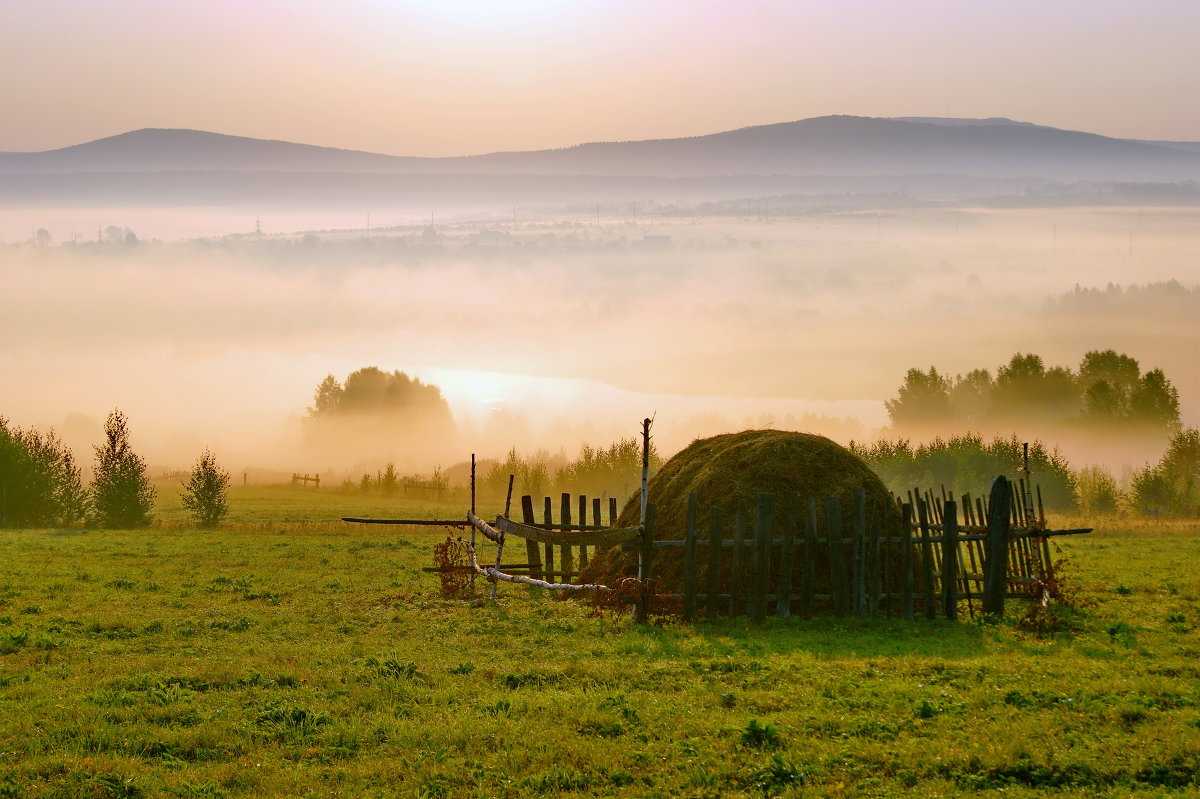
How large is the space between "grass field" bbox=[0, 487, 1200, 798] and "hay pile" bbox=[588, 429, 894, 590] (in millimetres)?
1936

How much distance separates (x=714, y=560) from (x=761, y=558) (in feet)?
3.35

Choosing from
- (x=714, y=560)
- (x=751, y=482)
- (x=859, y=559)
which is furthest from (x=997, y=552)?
(x=714, y=560)

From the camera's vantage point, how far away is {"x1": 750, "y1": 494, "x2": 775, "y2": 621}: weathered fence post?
19.9 metres

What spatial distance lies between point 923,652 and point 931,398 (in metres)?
143

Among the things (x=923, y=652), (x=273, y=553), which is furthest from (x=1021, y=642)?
(x=273, y=553)

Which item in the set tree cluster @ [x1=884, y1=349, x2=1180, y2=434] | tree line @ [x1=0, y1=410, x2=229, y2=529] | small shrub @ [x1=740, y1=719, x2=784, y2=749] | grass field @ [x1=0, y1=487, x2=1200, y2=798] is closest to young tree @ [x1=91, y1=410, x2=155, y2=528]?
tree line @ [x1=0, y1=410, x2=229, y2=529]

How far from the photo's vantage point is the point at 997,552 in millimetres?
21344

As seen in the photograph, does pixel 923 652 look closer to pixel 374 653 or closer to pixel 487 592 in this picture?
pixel 374 653

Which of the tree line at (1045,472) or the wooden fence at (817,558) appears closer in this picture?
the wooden fence at (817,558)

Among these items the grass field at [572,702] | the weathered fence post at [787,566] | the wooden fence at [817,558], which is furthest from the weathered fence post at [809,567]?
the grass field at [572,702]

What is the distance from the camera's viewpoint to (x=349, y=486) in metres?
110

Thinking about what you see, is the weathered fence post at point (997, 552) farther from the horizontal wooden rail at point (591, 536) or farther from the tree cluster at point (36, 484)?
the tree cluster at point (36, 484)

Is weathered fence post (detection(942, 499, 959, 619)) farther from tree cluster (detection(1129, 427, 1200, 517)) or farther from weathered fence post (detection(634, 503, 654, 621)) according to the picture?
tree cluster (detection(1129, 427, 1200, 517))

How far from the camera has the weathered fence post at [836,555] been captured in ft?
66.4
